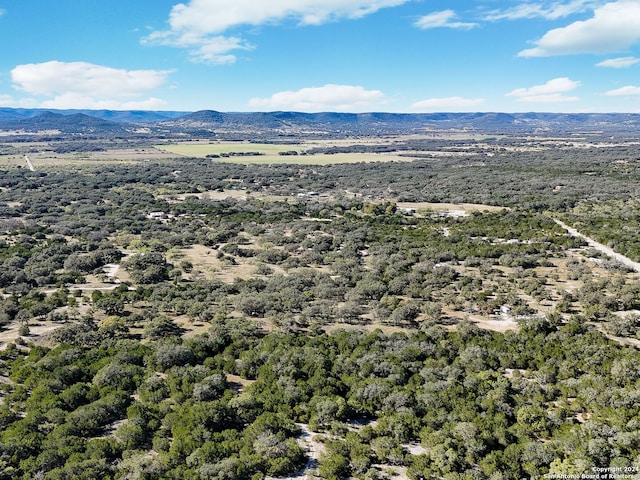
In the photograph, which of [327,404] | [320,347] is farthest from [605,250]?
[327,404]

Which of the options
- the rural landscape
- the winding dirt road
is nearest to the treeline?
the rural landscape

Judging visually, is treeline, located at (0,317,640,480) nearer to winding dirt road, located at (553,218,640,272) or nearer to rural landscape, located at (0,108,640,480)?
rural landscape, located at (0,108,640,480)

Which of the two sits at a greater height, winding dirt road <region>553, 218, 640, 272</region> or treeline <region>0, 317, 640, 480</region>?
winding dirt road <region>553, 218, 640, 272</region>

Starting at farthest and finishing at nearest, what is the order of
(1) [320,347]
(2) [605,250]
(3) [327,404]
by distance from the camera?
(2) [605,250] < (1) [320,347] < (3) [327,404]

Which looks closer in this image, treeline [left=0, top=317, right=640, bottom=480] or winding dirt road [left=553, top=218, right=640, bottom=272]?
treeline [left=0, top=317, right=640, bottom=480]

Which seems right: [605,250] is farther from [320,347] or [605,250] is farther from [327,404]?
[327,404]

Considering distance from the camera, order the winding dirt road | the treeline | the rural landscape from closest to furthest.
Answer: the treeline → the rural landscape → the winding dirt road

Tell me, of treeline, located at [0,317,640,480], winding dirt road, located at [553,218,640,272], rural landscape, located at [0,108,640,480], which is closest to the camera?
treeline, located at [0,317,640,480]

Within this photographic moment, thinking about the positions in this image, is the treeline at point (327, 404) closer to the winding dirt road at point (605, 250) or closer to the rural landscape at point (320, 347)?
the rural landscape at point (320, 347)
